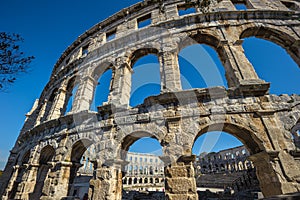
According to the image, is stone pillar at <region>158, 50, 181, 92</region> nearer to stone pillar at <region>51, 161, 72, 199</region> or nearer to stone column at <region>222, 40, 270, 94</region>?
stone column at <region>222, 40, 270, 94</region>

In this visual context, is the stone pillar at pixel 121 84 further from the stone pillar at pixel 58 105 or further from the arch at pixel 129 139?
the stone pillar at pixel 58 105

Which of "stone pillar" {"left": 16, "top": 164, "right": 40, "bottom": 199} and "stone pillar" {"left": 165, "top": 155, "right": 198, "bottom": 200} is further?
"stone pillar" {"left": 16, "top": 164, "right": 40, "bottom": 199}

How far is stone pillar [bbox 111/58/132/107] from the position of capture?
7157 millimetres

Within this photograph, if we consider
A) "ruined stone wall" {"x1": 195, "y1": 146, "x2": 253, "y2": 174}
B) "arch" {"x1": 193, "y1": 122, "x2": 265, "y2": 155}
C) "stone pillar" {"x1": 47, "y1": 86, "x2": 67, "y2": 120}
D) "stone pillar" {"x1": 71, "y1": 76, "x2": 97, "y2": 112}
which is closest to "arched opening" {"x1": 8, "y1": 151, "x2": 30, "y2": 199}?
"stone pillar" {"x1": 47, "y1": 86, "x2": 67, "y2": 120}

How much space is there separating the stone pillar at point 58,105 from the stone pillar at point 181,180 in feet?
24.8

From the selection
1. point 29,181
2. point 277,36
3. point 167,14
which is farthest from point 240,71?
point 29,181

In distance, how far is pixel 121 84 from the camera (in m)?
7.54

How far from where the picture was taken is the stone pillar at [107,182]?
5211mm

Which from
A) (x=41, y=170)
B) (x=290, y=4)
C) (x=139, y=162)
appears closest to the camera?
(x=41, y=170)

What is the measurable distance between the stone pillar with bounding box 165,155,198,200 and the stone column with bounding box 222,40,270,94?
3197 mm

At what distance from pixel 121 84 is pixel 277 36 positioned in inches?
316

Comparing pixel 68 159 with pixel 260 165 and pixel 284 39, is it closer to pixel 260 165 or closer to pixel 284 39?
pixel 260 165

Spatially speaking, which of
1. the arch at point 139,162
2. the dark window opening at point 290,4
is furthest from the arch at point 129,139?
the dark window opening at point 290,4

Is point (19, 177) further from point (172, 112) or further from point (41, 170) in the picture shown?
point (172, 112)
